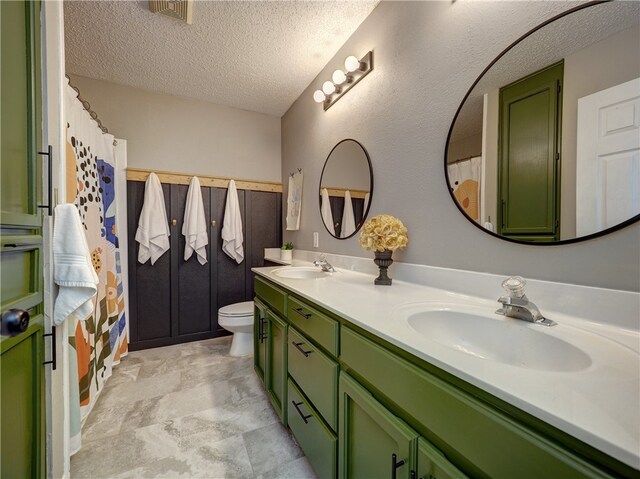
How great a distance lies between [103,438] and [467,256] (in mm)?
2046

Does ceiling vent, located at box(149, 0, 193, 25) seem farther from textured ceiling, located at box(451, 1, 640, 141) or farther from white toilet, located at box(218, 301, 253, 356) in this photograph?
white toilet, located at box(218, 301, 253, 356)

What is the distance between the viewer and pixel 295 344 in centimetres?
120

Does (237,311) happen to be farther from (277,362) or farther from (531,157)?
(531,157)

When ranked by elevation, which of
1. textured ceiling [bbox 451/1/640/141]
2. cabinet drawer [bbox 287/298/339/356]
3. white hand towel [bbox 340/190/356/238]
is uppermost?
textured ceiling [bbox 451/1/640/141]

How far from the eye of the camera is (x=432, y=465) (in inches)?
21.8

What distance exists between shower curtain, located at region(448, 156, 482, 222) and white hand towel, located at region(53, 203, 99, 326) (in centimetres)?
154

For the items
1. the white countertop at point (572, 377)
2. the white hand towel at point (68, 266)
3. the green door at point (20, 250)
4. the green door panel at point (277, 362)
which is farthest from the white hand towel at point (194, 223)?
the white countertop at point (572, 377)

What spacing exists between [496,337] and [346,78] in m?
1.76

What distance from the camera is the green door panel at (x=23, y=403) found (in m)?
0.72

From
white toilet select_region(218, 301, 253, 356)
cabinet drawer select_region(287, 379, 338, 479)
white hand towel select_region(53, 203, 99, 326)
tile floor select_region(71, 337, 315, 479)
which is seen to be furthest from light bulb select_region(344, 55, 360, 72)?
tile floor select_region(71, 337, 315, 479)

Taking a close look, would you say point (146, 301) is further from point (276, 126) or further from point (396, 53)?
point (396, 53)

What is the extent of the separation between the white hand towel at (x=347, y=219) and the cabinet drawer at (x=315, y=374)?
0.84 metres

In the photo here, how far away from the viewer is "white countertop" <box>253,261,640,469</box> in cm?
34

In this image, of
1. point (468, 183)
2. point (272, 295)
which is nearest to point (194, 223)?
point (272, 295)
